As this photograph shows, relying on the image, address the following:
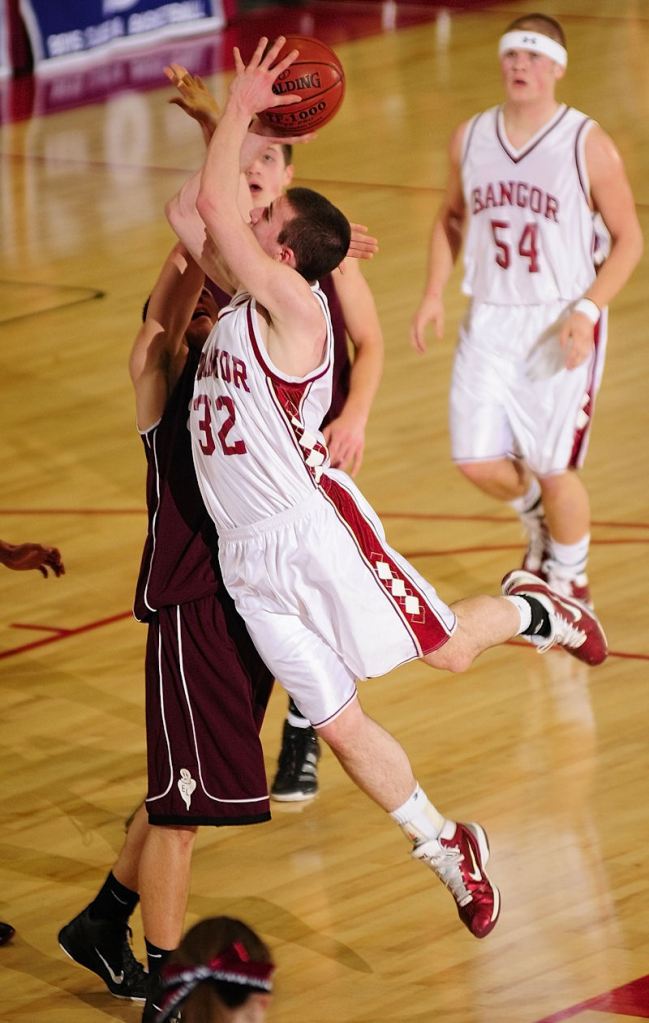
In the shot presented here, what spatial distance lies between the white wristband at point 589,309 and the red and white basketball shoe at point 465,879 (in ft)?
8.14

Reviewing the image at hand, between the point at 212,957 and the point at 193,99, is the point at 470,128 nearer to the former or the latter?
the point at 193,99

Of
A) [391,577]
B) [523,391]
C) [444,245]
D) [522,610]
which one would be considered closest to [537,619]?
[522,610]

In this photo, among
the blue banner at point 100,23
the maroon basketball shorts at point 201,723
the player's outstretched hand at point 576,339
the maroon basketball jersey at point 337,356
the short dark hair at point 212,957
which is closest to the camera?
the short dark hair at point 212,957

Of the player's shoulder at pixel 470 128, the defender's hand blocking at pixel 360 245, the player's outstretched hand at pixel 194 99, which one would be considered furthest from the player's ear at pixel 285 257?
the player's shoulder at pixel 470 128

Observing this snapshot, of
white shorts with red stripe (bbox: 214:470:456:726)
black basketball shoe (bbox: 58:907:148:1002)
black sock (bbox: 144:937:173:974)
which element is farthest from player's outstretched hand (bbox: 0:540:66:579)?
black sock (bbox: 144:937:173:974)

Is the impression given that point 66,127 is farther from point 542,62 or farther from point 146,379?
point 146,379

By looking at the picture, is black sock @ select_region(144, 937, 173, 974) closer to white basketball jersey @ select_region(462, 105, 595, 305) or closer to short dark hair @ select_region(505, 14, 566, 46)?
white basketball jersey @ select_region(462, 105, 595, 305)

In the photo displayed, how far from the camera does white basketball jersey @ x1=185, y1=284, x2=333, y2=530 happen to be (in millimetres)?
4539

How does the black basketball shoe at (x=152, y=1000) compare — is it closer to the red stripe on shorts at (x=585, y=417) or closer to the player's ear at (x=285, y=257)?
the player's ear at (x=285, y=257)

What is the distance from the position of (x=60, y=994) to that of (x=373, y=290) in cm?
686

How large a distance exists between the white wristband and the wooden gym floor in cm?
106

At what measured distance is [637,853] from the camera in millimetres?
5355

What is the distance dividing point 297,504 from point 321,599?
0.23 m

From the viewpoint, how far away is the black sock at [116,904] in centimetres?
485
